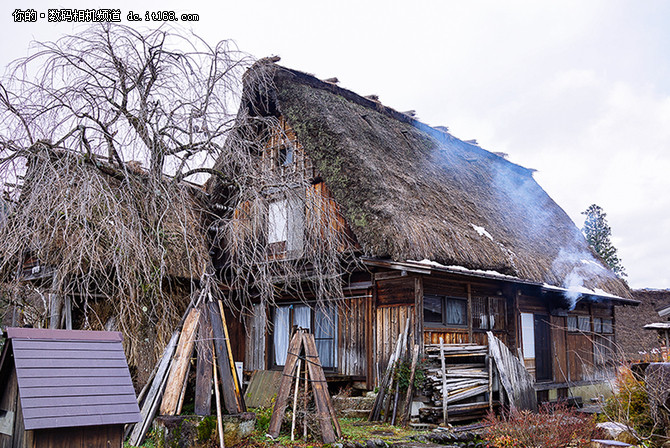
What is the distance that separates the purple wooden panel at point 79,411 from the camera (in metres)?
4.66

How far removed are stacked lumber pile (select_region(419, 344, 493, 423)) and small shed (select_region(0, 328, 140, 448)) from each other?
537cm

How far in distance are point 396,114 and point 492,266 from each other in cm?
607

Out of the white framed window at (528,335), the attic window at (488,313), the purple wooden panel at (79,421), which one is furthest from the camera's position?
the white framed window at (528,335)

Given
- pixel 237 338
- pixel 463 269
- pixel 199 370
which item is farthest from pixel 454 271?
pixel 237 338

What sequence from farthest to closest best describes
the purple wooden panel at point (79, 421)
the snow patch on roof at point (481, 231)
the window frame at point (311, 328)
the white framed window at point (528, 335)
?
the white framed window at point (528, 335) < the snow patch on roof at point (481, 231) < the window frame at point (311, 328) < the purple wooden panel at point (79, 421)

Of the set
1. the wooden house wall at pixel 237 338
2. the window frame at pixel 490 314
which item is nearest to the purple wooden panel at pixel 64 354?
the wooden house wall at pixel 237 338

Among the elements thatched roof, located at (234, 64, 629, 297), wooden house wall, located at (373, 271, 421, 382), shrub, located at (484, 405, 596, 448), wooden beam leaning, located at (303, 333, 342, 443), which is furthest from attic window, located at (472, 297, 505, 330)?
wooden beam leaning, located at (303, 333, 342, 443)

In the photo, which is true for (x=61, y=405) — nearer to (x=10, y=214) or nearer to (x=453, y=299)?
(x=10, y=214)

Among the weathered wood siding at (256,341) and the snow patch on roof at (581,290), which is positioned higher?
the snow patch on roof at (581,290)

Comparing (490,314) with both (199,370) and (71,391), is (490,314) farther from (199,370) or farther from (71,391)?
(71,391)

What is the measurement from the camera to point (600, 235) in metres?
28.1

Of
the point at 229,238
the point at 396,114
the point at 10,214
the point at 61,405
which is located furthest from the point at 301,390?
the point at 396,114

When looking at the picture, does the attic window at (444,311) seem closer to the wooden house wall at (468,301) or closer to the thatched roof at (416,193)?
the wooden house wall at (468,301)

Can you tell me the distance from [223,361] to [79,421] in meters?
2.91
